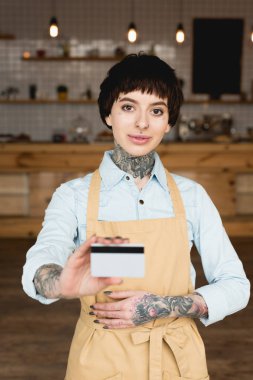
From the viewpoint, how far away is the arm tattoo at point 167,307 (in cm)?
135

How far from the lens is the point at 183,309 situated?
4.58 feet

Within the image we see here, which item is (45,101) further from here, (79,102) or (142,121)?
(142,121)

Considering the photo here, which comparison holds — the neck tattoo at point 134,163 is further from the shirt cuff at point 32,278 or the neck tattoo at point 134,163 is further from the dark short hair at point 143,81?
the shirt cuff at point 32,278

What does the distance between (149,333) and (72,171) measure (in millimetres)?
5213

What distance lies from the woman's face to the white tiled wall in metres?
6.86

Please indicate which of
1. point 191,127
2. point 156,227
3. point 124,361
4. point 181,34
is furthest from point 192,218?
point 191,127

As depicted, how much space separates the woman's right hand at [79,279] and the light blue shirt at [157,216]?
0.79 feet

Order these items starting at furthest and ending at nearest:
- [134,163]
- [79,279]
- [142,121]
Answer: [134,163]
[142,121]
[79,279]

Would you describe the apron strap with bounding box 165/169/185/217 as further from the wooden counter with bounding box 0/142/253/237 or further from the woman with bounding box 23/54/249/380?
the wooden counter with bounding box 0/142/253/237

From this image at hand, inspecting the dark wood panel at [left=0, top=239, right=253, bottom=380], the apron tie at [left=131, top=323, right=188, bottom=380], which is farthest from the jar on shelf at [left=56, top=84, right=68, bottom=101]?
the apron tie at [left=131, top=323, right=188, bottom=380]

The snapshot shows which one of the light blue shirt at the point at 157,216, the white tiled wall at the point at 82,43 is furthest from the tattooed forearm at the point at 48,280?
the white tiled wall at the point at 82,43

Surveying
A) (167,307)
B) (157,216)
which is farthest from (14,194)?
(167,307)

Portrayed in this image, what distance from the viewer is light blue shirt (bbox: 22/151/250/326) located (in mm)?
1411

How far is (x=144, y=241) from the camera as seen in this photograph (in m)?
1.48
